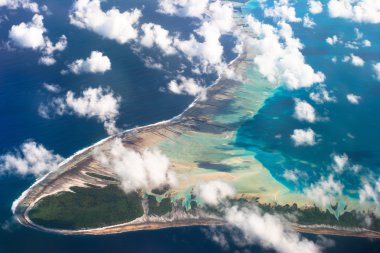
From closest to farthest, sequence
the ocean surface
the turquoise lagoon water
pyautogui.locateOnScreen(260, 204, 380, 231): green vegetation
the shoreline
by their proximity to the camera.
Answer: the ocean surface → the shoreline → pyautogui.locateOnScreen(260, 204, 380, 231): green vegetation → the turquoise lagoon water

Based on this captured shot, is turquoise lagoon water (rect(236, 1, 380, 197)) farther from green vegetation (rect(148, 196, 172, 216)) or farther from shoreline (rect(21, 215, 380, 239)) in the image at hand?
green vegetation (rect(148, 196, 172, 216))

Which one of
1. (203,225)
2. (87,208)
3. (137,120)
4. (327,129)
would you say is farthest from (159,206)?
(327,129)

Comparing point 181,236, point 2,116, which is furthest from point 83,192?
point 2,116

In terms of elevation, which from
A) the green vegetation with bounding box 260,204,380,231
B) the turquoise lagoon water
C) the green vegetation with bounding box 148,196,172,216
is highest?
the turquoise lagoon water

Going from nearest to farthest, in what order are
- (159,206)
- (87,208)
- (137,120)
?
(87,208) < (159,206) < (137,120)

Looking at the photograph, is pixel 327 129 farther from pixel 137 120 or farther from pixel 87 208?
pixel 87 208

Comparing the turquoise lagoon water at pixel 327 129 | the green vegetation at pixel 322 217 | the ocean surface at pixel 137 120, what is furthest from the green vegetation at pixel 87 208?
the turquoise lagoon water at pixel 327 129

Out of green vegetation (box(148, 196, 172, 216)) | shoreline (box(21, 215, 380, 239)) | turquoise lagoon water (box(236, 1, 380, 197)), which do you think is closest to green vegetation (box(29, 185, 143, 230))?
shoreline (box(21, 215, 380, 239))
